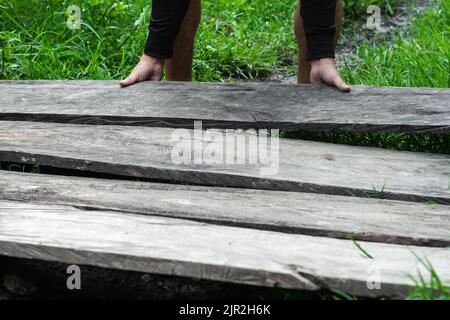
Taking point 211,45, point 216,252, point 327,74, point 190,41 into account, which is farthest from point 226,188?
point 211,45

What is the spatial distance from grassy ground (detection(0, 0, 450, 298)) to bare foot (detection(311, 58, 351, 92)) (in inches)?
28.5

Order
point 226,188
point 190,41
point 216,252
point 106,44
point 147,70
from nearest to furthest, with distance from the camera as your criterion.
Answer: point 216,252 < point 226,188 < point 147,70 < point 190,41 < point 106,44

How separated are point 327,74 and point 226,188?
91 centimetres

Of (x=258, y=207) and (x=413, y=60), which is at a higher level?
(x=413, y=60)

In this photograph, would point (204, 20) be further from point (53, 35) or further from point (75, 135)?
point (75, 135)

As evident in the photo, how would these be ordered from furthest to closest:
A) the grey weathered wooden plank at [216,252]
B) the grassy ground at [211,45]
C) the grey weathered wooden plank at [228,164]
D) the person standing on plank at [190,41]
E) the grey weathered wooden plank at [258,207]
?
the grassy ground at [211,45]
the person standing on plank at [190,41]
the grey weathered wooden plank at [228,164]
the grey weathered wooden plank at [258,207]
the grey weathered wooden plank at [216,252]

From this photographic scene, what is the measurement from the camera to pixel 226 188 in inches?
102

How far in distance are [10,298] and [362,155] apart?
4.33 feet

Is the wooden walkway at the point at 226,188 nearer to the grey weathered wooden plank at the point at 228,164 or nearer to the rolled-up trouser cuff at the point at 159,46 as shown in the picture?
the grey weathered wooden plank at the point at 228,164

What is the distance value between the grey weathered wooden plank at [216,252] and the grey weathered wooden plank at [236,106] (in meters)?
0.87

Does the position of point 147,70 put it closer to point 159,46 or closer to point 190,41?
A: point 159,46

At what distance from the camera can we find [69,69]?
4.32 metres

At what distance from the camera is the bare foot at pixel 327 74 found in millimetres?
Result: 3186

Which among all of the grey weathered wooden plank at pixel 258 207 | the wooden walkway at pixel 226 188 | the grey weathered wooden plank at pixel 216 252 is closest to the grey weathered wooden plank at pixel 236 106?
the wooden walkway at pixel 226 188
